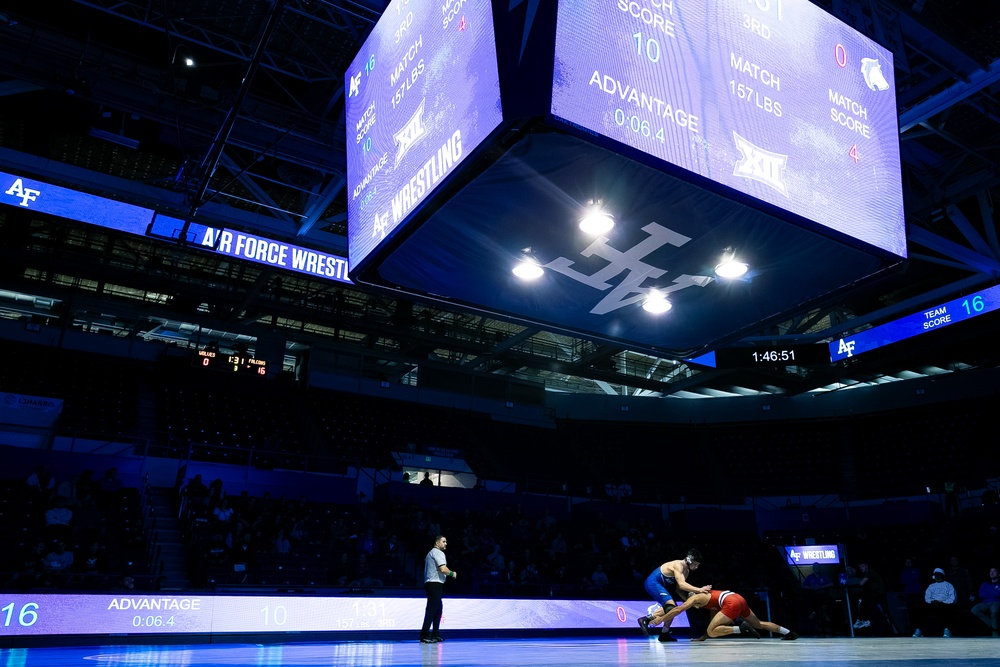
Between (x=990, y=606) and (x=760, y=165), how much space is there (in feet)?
36.2

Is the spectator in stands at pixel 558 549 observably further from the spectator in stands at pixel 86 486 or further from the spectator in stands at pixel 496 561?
the spectator in stands at pixel 86 486

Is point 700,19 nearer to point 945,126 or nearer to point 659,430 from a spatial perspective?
point 945,126

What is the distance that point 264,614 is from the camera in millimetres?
12312

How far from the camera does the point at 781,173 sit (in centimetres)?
546

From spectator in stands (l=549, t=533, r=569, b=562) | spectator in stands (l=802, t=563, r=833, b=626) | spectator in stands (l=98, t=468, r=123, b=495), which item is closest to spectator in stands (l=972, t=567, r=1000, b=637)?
spectator in stands (l=802, t=563, r=833, b=626)

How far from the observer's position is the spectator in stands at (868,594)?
1425 cm

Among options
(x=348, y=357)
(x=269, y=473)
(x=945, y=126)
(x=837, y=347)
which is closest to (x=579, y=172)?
(x=945, y=126)

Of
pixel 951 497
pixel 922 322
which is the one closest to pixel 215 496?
pixel 922 322

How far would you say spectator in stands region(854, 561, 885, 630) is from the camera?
46.8ft

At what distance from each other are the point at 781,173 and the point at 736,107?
595 mm

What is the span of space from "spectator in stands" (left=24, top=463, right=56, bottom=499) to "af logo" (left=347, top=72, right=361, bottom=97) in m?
12.5

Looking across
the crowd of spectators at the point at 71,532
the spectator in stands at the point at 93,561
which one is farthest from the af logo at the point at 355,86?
the spectator in stands at the point at 93,561

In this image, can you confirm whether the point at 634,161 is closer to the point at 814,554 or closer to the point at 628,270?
the point at 628,270

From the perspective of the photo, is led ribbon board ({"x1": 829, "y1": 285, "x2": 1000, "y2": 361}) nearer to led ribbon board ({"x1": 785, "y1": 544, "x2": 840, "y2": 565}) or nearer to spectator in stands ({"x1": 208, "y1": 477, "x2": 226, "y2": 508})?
led ribbon board ({"x1": 785, "y1": 544, "x2": 840, "y2": 565})
